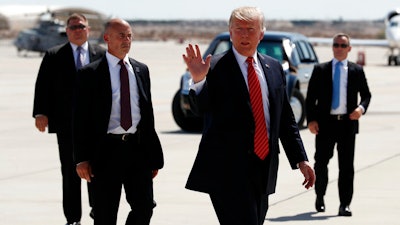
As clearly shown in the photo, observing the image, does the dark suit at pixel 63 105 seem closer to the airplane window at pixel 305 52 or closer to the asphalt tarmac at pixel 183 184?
the asphalt tarmac at pixel 183 184

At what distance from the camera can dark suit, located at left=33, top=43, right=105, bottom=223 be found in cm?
997

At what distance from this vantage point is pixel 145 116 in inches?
316

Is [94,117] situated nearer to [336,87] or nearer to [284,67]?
[336,87]

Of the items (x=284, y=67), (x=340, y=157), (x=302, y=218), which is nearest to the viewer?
(x=302, y=218)

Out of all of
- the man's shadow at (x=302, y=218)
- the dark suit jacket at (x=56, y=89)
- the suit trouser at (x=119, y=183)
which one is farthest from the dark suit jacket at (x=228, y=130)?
the man's shadow at (x=302, y=218)

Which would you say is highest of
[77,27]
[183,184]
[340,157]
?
[77,27]

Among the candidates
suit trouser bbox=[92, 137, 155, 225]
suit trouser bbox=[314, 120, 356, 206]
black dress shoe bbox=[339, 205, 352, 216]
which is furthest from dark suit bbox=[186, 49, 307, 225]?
suit trouser bbox=[314, 120, 356, 206]

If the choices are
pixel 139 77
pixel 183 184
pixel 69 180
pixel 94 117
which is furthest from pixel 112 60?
pixel 183 184

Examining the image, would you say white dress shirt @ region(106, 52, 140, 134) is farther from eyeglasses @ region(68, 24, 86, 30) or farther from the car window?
the car window

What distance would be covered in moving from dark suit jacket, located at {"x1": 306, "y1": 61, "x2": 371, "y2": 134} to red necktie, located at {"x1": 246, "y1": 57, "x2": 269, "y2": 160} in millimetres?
4559

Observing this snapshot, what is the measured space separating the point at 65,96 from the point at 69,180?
704 mm

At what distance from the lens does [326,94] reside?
1159 centimetres

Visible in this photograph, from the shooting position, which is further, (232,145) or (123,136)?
(123,136)

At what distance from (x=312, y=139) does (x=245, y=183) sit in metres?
12.4
